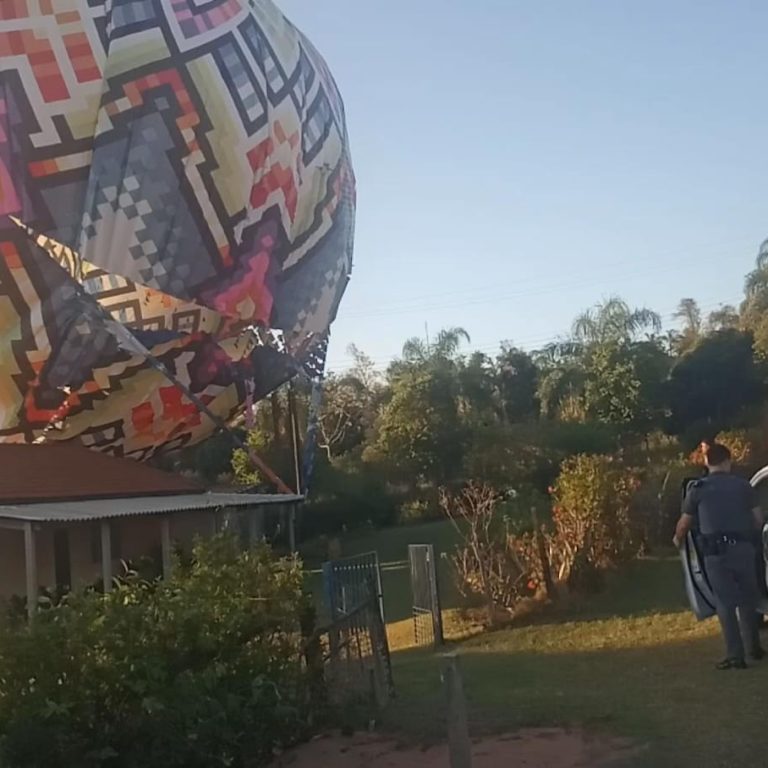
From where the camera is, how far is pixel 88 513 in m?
13.5

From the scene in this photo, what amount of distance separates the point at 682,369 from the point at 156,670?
29355 mm

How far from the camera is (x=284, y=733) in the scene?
225 inches

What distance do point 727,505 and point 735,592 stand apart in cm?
56

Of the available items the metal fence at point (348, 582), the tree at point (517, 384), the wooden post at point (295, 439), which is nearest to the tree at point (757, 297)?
the tree at point (517, 384)

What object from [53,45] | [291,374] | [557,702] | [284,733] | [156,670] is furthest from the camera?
[291,374]

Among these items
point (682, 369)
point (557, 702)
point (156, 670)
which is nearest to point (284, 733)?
point (156, 670)

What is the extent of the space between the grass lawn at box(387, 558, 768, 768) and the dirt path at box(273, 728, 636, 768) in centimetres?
18

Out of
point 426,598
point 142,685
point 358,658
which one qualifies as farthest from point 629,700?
point 426,598

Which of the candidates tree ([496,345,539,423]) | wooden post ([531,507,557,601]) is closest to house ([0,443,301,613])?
wooden post ([531,507,557,601])

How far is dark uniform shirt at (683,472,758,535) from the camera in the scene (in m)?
7.45

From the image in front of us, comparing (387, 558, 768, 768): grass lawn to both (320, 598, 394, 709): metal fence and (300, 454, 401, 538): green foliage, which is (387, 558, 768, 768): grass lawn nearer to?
(320, 598, 394, 709): metal fence

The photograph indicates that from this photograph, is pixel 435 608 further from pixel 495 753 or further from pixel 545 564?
pixel 495 753

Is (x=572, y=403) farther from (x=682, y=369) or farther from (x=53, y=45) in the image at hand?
(x=53, y=45)

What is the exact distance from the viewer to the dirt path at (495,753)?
5.45 meters
